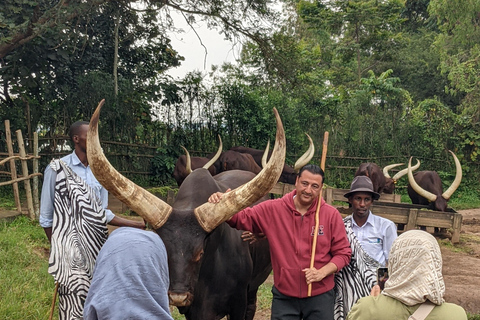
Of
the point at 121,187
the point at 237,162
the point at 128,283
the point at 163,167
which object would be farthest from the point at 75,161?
the point at 163,167

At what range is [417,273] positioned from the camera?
2.12 m

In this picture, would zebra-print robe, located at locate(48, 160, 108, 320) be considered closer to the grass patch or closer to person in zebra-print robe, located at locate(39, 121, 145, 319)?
person in zebra-print robe, located at locate(39, 121, 145, 319)

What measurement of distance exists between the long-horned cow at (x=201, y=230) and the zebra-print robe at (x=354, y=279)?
0.76 meters

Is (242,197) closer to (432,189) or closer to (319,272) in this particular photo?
(319,272)

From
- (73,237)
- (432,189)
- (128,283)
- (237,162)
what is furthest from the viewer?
(237,162)

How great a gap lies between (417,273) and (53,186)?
221cm

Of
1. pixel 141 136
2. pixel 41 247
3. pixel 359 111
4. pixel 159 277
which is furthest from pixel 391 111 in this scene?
pixel 159 277

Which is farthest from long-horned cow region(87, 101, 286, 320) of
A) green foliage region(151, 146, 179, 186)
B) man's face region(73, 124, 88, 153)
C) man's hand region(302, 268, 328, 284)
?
green foliage region(151, 146, 179, 186)

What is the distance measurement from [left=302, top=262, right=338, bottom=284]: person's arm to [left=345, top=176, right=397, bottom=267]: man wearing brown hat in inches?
16.7

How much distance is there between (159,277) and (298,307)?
1632 millimetres

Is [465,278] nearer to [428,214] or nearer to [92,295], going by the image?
[428,214]

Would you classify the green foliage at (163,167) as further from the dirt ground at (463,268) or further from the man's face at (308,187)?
the man's face at (308,187)

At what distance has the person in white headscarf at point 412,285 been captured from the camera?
6.93 ft

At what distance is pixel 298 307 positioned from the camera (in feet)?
10.8
